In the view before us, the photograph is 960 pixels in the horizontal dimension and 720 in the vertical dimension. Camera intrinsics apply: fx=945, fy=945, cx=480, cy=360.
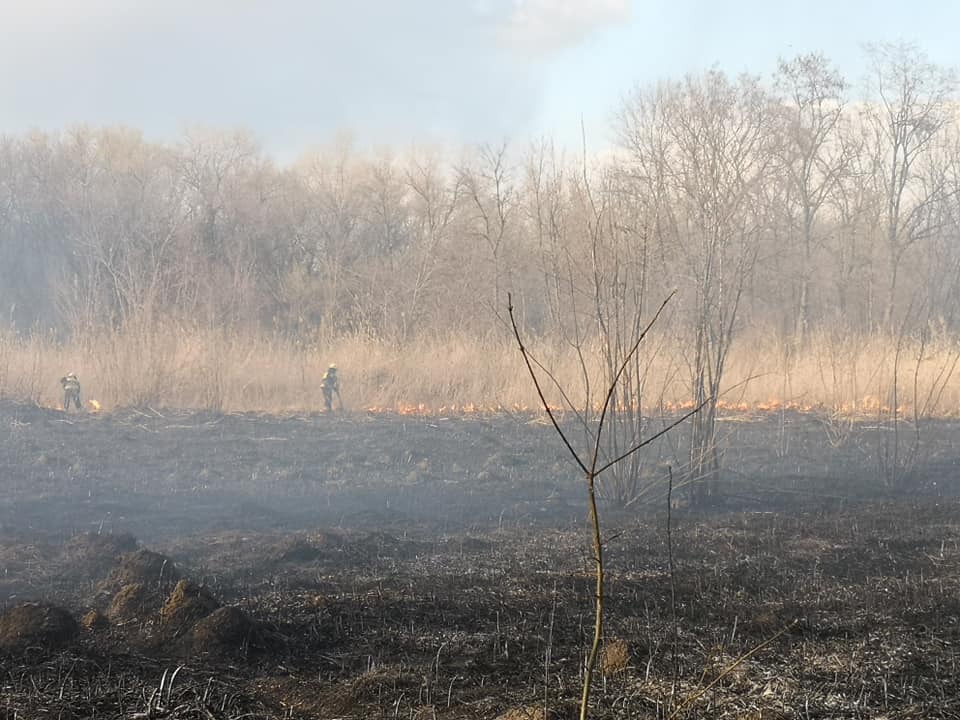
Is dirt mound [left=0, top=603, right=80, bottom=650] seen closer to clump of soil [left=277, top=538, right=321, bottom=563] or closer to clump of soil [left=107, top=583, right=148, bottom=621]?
clump of soil [left=107, top=583, right=148, bottom=621]

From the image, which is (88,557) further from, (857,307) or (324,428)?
(857,307)

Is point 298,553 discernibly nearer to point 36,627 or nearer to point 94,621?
point 94,621

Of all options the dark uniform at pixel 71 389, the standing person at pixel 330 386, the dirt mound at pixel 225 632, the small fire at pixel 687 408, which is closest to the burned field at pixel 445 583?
the dirt mound at pixel 225 632

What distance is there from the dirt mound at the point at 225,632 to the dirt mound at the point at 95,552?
231 cm

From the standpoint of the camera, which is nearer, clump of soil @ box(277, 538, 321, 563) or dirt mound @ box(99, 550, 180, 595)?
dirt mound @ box(99, 550, 180, 595)

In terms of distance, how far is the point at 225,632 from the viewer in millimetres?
4168

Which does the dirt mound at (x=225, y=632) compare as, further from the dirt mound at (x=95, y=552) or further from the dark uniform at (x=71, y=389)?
the dark uniform at (x=71, y=389)

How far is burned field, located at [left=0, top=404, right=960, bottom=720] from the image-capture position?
12.0 ft

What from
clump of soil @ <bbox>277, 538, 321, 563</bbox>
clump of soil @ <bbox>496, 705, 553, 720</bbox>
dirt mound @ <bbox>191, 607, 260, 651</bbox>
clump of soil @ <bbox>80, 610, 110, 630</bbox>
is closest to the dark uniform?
clump of soil @ <bbox>277, 538, 321, 563</bbox>

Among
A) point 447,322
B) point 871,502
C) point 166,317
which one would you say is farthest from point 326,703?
point 447,322

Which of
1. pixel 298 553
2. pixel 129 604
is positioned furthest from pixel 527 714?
pixel 298 553

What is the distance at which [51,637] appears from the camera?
4.09 metres

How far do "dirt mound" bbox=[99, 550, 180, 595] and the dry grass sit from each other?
7976 millimetres

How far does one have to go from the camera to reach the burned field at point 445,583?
3.65 meters
